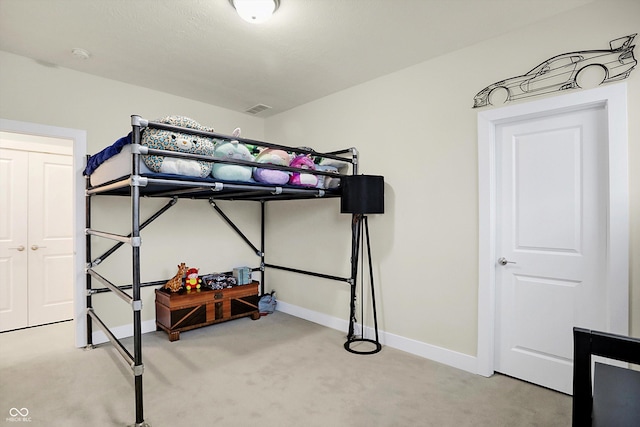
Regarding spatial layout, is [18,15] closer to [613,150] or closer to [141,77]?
[141,77]

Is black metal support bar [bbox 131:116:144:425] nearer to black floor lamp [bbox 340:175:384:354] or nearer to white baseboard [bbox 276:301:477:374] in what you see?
black floor lamp [bbox 340:175:384:354]

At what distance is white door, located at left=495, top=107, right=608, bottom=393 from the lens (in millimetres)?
2125

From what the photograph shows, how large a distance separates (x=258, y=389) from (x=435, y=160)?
218cm

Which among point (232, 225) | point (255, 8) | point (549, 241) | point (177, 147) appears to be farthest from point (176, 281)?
point (549, 241)

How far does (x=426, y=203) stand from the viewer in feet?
9.30

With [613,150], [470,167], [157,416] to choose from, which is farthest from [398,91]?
[157,416]

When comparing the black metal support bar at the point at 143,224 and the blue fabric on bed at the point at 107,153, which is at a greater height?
the blue fabric on bed at the point at 107,153

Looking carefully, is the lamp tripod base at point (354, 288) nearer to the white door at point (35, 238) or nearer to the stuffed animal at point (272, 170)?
the stuffed animal at point (272, 170)

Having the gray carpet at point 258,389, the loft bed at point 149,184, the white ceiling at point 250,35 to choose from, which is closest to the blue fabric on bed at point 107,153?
the loft bed at point 149,184

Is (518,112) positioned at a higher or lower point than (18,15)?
lower

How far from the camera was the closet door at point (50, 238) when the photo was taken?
3.67 metres

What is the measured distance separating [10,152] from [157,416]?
3321 mm

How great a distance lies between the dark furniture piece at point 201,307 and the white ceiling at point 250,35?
6.84ft

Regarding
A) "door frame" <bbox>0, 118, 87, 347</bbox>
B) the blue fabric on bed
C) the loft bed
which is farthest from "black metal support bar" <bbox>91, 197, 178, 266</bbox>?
the blue fabric on bed
